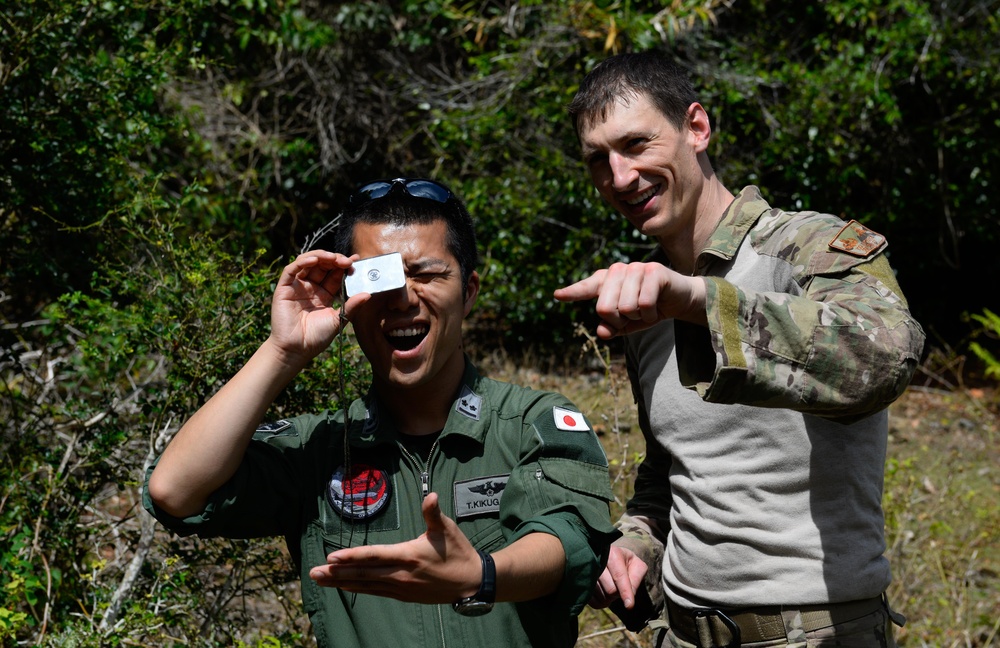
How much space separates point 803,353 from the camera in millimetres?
1662

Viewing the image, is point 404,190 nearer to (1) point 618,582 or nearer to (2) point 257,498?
(2) point 257,498

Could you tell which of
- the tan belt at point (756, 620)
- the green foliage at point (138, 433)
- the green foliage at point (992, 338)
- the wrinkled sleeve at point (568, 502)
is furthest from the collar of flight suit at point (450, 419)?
the green foliage at point (992, 338)

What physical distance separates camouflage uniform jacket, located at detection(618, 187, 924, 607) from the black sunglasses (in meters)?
0.66

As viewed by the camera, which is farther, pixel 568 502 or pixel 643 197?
pixel 643 197

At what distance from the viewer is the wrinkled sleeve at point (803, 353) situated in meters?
1.66

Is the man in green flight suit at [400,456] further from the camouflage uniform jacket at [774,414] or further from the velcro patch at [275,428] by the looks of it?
the camouflage uniform jacket at [774,414]

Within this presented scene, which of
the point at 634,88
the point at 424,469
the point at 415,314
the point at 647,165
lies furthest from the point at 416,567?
the point at 634,88

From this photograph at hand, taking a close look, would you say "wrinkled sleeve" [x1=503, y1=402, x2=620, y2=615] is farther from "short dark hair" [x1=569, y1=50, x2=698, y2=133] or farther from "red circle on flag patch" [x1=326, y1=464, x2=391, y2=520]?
"short dark hair" [x1=569, y1=50, x2=698, y2=133]

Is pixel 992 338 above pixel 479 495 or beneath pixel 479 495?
beneath

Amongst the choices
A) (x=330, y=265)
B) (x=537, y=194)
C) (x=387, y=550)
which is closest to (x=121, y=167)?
(x=330, y=265)

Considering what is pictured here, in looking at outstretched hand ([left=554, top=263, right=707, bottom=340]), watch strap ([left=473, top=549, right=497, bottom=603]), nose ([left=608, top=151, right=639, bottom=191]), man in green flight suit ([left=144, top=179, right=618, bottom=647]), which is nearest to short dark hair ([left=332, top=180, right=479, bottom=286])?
man in green flight suit ([left=144, top=179, right=618, bottom=647])

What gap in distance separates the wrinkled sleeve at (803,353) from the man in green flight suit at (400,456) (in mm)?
491

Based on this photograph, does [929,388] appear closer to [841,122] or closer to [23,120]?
[841,122]

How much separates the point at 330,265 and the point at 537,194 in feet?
18.5
